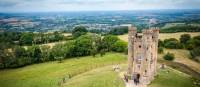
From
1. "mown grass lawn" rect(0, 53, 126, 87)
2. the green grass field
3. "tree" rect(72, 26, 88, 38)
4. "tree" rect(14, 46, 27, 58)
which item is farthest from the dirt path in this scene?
"tree" rect(72, 26, 88, 38)

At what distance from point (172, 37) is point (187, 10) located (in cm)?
1683

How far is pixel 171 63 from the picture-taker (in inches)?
1299

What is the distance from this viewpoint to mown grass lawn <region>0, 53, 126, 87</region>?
84.6 feet

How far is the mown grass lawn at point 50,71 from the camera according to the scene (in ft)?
84.6

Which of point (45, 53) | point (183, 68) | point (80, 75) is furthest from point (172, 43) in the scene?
point (45, 53)

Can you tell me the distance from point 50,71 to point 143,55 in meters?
11.5

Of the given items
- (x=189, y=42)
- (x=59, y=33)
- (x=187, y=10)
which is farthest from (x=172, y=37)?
(x=59, y=33)

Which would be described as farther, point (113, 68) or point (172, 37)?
point (172, 37)

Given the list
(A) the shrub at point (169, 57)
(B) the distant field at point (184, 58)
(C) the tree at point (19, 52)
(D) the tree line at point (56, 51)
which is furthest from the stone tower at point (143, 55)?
(C) the tree at point (19, 52)

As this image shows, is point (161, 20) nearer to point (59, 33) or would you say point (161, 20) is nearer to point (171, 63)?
point (171, 63)

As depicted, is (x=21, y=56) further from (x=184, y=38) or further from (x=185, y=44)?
(x=184, y=38)

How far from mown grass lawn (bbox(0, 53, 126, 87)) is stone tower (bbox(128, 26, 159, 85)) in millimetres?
7006

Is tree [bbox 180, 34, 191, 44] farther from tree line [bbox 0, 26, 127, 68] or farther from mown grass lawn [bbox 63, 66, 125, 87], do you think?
mown grass lawn [bbox 63, 66, 125, 87]

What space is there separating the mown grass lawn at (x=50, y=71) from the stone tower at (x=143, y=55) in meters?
7.01
